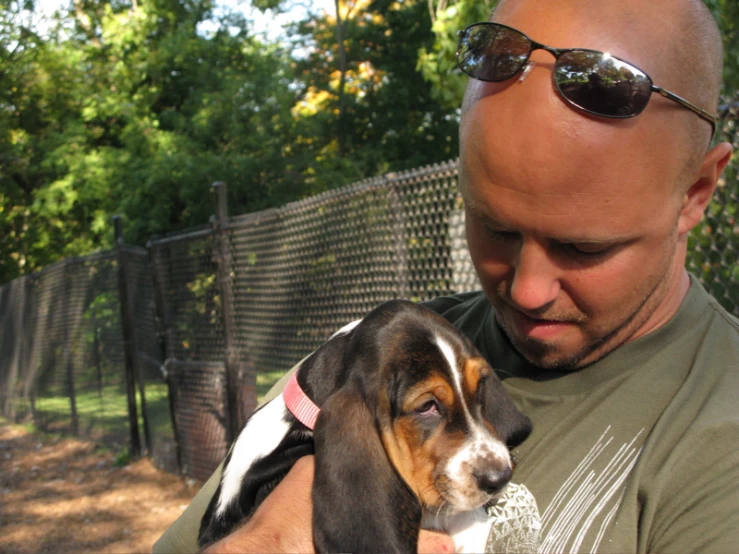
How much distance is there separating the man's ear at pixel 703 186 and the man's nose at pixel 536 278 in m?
0.35

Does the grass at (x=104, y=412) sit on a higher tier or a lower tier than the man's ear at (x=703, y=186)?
lower

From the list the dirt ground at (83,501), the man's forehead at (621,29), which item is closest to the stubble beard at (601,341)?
the man's forehead at (621,29)

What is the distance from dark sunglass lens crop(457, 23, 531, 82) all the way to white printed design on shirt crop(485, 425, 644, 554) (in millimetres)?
877

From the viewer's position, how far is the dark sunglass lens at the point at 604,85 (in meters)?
1.70

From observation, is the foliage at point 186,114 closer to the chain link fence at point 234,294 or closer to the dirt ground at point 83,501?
the chain link fence at point 234,294

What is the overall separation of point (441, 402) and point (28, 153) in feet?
64.6

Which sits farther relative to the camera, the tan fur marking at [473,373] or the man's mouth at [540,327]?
the tan fur marking at [473,373]

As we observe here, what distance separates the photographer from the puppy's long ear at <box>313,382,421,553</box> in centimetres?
201

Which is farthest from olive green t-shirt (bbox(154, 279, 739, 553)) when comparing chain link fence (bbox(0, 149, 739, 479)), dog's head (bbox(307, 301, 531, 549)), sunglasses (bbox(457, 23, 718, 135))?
chain link fence (bbox(0, 149, 739, 479))

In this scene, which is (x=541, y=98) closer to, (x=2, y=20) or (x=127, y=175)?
(x=127, y=175)

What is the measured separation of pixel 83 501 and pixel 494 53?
727cm

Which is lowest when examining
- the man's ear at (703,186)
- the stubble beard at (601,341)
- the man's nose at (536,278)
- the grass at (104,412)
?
the grass at (104,412)

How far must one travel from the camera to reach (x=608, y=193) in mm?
1724

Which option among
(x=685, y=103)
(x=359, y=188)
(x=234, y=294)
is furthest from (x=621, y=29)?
(x=234, y=294)
